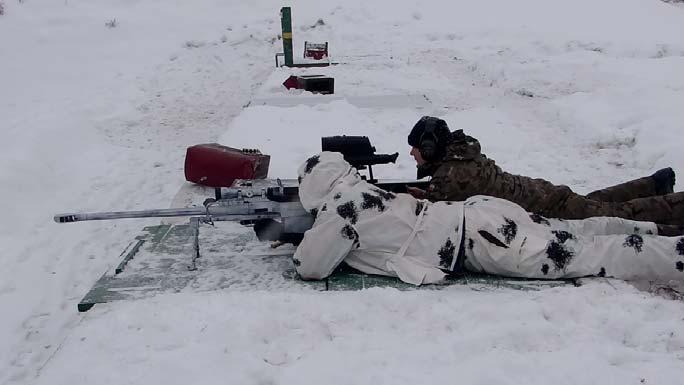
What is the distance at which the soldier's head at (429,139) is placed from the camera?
3.76 m

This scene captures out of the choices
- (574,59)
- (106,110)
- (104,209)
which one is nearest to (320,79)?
(106,110)

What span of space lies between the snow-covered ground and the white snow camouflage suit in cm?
21

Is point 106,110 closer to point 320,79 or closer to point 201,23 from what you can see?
point 320,79

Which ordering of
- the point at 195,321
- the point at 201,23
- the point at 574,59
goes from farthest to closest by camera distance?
the point at 201,23, the point at 574,59, the point at 195,321

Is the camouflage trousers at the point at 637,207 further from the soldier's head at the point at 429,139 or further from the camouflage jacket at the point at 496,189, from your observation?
the soldier's head at the point at 429,139

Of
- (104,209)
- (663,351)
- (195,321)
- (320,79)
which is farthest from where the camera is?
(320,79)

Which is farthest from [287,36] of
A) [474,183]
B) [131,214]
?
[131,214]

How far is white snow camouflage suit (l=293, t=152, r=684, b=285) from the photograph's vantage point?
321 centimetres

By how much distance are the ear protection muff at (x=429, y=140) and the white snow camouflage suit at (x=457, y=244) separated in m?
0.49

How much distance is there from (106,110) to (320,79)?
122 inches

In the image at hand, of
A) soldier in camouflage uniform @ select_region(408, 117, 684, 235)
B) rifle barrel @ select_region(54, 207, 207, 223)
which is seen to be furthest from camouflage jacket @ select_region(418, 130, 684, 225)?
rifle barrel @ select_region(54, 207, 207, 223)

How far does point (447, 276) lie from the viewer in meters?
3.29

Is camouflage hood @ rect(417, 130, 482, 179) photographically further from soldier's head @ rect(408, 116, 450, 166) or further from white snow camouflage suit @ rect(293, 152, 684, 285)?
white snow camouflage suit @ rect(293, 152, 684, 285)

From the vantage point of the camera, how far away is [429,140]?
3762 mm
